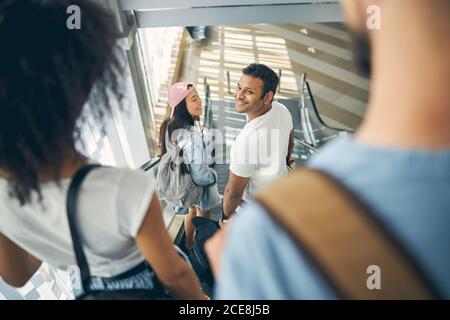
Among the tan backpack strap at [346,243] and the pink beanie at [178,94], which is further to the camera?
the pink beanie at [178,94]

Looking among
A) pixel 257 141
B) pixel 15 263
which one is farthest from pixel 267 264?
pixel 257 141

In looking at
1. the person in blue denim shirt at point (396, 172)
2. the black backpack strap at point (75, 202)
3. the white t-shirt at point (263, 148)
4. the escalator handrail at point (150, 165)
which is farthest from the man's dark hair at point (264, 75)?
the person in blue denim shirt at point (396, 172)

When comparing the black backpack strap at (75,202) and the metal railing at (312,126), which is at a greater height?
the black backpack strap at (75,202)

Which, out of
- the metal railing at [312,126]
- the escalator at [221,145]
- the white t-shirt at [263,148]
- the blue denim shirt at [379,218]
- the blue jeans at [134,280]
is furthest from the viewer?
the metal railing at [312,126]

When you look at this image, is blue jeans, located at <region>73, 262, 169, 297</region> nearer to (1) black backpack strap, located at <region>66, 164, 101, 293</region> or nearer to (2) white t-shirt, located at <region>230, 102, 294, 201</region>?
(1) black backpack strap, located at <region>66, 164, 101, 293</region>

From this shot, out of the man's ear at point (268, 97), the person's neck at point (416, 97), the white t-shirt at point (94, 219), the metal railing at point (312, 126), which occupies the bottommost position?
the metal railing at point (312, 126)

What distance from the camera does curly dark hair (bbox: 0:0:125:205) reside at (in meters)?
0.80

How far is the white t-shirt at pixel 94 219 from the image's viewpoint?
88 centimetres

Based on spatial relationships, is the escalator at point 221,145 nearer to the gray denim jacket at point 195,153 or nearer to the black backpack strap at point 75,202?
the gray denim jacket at point 195,153

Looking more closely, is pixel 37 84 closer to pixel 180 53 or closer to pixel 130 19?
pixel 130 19

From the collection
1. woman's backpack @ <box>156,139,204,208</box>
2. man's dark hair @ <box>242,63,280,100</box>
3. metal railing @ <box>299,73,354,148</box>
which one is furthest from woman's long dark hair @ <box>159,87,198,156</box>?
metal railing @ <box>299,73,354,148</box>

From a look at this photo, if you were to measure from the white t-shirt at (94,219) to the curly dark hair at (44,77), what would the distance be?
53 mm

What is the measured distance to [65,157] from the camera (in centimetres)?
92
